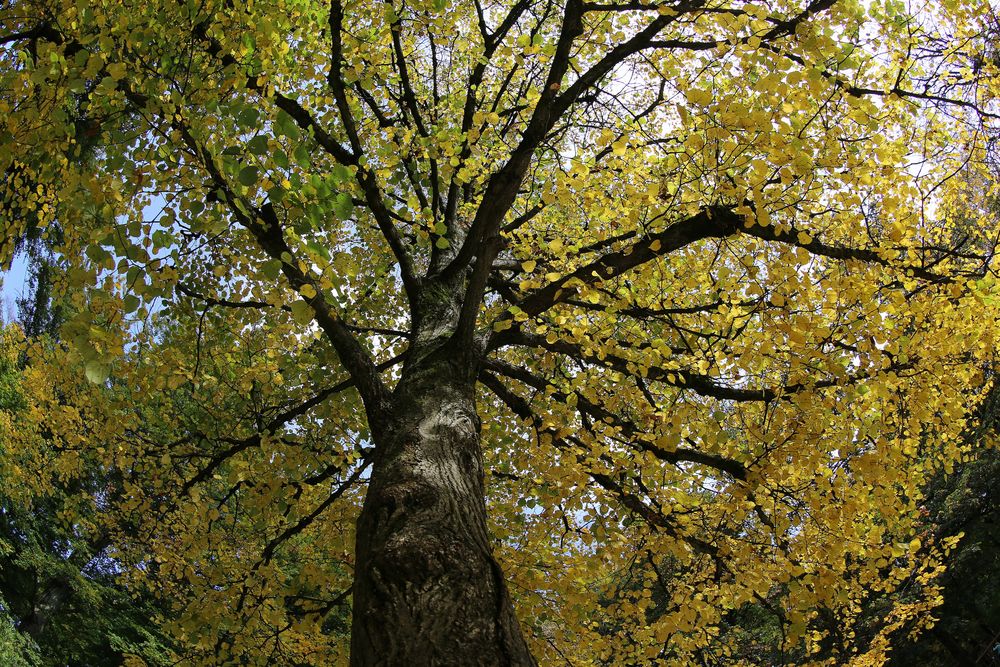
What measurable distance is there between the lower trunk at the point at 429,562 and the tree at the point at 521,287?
0.01 meters

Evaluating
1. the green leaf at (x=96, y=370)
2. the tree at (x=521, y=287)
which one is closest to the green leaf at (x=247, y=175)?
the tree at (x=521, y=287)

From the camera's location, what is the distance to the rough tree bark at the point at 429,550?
2.23 meters

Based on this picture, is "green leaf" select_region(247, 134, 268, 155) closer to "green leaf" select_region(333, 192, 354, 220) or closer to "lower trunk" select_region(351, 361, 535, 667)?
"green leaf" select_region(333, 192, 354, 220)

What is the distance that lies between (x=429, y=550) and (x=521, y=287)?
1891mm

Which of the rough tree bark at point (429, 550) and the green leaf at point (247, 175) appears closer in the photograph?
the rough tree bark at point (429, 550)

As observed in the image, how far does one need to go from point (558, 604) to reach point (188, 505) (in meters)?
3.59

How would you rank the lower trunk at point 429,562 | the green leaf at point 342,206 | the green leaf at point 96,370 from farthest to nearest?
the green leaf at point 342,206 → the green leaf at point 96,370 → the lower trunk at point 429,562

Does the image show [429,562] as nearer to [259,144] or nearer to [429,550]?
[429,550]

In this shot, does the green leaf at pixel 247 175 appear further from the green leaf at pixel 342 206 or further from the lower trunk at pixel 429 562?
the lower trunk at pixel 429 562

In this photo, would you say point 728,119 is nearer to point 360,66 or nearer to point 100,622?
point 360,66

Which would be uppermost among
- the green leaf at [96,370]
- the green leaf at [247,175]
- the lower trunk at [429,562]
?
the green leaf at [247,175]

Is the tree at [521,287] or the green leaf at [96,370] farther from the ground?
the tree at [521,287]

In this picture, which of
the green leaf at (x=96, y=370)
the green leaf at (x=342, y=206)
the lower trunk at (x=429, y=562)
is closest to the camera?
the lower trunk at (x=429, y=562)

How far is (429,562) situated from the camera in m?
2.53
